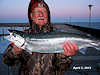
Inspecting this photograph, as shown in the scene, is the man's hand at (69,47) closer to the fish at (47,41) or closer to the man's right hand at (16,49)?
the fish at (47,41)

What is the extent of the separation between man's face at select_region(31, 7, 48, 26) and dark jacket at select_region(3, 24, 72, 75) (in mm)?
1236

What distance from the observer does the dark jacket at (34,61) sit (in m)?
4.14

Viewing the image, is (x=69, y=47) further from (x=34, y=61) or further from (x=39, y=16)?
(x=39, y=16)

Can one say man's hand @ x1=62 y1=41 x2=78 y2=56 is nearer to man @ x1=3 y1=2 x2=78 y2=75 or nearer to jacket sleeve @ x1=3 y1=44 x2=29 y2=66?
man @ x1=3 y1=2 x2=78 y2=75

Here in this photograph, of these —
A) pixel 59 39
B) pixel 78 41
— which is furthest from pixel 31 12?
pixel 78 41

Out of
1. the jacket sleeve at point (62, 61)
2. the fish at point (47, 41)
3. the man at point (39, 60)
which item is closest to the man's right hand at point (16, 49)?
the man at point (39, 60)

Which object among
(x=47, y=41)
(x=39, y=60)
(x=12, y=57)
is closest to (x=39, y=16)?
(x=47, y=41)

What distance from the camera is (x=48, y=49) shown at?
13.2 feet

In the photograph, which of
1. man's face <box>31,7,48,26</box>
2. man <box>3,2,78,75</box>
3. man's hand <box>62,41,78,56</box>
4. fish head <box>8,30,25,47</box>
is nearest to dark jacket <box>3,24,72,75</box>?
man <box>3,2,78,75</box>

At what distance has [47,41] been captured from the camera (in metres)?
4.14

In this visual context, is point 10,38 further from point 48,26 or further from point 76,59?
point 76,59

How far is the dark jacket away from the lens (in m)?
4.14

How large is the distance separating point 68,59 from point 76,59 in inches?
223

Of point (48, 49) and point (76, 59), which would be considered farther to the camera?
point (76, 59)
